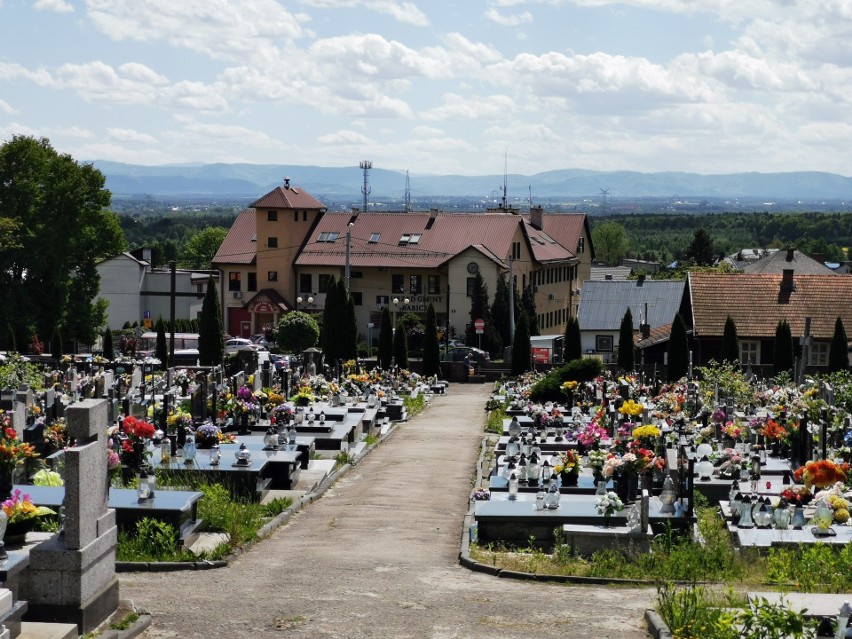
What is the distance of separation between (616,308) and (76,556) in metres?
50.8

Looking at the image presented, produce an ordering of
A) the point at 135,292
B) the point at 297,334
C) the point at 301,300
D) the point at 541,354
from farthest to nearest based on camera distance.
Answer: the point at 135,292, the point at 301,300, the point at 297,334, the point at 541,354

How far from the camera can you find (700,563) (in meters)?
13.1

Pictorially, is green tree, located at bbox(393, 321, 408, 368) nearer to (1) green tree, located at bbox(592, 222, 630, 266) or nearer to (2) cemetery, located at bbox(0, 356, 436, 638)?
(2) cemetery, located at bbox(0, 356, 436, 638)

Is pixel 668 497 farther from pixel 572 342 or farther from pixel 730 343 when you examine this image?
pixel 572 342

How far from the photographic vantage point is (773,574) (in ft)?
40.2

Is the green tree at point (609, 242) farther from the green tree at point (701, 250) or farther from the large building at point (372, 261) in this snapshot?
the large building at point (372, 261)

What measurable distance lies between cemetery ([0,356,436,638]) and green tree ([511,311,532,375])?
12.1 metres

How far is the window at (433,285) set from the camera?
6875 centimetres

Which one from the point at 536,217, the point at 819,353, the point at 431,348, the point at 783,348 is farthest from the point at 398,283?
the point at 783,348

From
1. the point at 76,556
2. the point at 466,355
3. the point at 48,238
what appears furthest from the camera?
the point at 48,238

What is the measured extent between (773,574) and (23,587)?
663cm

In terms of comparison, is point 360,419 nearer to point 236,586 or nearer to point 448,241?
point 236,586

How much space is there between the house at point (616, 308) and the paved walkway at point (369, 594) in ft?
135

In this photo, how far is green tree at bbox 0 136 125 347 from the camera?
5588 cm
